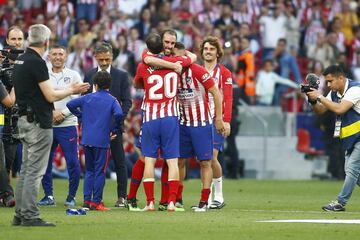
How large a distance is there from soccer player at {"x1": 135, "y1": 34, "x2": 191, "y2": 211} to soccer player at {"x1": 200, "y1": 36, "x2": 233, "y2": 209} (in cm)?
130

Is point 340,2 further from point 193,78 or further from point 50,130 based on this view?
point 50,130

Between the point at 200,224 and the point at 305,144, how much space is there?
15552 millimetres

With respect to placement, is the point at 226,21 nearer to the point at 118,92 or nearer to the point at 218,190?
the point at 118,92

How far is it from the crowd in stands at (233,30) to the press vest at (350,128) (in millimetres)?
10000

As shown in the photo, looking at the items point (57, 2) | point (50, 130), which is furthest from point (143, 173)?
point (57, 2)

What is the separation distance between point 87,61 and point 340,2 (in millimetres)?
9080

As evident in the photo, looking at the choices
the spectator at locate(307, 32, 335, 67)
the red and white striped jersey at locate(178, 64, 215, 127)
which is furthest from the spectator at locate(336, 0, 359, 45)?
the red and white striped jersey at locate(178, 64, 215, 127)

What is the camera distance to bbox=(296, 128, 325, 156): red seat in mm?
27875

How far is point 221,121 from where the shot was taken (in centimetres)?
1496

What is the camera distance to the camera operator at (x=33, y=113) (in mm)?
12250

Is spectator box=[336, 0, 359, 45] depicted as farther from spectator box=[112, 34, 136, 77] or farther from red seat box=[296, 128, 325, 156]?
spectator box=[112, 34, 136, 77]

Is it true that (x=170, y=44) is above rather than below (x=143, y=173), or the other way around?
above

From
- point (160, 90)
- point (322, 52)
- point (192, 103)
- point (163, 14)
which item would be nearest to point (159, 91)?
point (160, 90)

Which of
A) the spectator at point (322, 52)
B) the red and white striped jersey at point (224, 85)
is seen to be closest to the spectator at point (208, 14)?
the spectator at point (322, 52)
